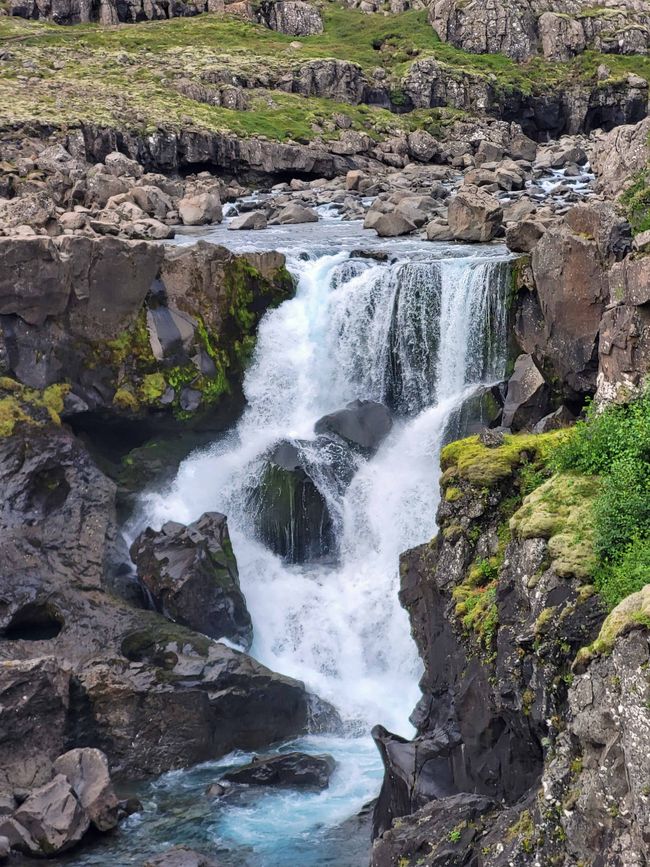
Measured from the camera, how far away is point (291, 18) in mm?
119062

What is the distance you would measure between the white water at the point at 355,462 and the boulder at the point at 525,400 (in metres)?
2.16

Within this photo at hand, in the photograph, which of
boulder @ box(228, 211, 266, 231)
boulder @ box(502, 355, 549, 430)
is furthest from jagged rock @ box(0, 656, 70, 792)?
boulder @ box(228, 211, 266, 231)

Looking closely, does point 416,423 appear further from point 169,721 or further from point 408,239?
point 408,239

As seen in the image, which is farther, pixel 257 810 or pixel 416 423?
pixel 416 423

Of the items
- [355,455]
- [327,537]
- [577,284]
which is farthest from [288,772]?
[577,284]

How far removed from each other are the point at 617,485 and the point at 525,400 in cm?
1302

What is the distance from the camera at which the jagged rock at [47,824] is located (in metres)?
19.3

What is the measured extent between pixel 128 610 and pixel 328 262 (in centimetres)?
1649

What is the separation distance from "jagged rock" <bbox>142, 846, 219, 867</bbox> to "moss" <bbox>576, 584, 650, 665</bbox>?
31.0 ft

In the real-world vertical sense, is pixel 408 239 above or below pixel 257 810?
above

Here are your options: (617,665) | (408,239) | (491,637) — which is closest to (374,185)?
(408,239)

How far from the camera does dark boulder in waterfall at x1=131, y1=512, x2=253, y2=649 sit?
88.2 ft

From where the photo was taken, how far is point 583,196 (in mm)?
54375

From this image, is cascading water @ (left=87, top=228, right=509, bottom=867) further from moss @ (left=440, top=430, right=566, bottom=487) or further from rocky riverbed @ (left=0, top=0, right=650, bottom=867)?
moss @ (left=440, top=430, right=566, bottom=487)
